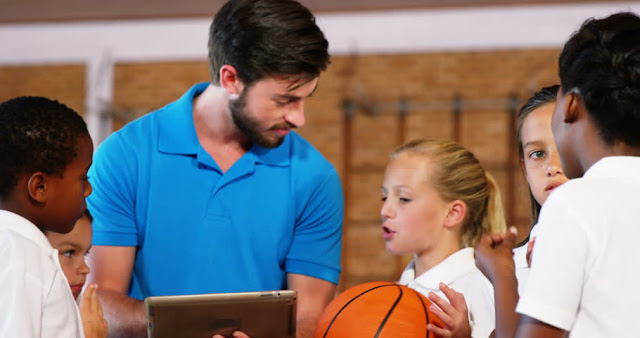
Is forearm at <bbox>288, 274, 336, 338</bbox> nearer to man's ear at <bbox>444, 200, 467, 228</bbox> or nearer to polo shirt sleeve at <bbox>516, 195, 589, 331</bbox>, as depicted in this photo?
man's ear at <bbox>444, 200, 467, 228</bbox>

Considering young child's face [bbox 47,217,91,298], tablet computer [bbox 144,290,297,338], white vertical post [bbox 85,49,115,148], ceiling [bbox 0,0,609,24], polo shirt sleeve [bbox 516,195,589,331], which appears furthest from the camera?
white vertical post [bbox 85,49,115,148]

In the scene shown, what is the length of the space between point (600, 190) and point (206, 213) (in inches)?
53.7

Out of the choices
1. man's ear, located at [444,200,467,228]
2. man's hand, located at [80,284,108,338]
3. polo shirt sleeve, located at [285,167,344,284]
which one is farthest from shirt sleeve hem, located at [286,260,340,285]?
man's hand, located at [80,284,108,338]

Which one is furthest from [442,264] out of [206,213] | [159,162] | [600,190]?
[600,190]

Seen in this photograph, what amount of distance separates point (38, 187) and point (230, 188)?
2.76 feet

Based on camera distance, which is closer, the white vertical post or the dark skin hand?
the dark skin hand

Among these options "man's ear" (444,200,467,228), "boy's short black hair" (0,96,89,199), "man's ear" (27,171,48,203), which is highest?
"boy's short black hair" (0,96,89,199)

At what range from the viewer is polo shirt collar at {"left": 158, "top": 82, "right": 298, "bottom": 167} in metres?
2.40

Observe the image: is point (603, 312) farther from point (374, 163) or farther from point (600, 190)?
point (374, 163)

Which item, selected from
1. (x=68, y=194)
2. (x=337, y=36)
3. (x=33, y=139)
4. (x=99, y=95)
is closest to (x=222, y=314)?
(x=68, y=194)

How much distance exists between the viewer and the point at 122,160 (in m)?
2.33

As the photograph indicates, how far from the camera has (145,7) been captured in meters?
6.02

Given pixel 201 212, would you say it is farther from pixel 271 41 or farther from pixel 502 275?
pixel 502 275

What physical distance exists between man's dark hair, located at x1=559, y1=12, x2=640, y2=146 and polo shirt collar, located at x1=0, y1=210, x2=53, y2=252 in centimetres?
107
